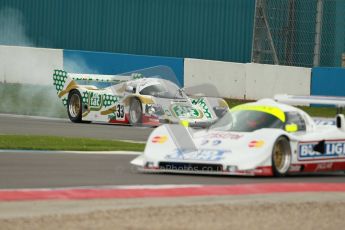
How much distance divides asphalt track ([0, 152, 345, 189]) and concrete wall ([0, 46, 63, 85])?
1744 centimetres

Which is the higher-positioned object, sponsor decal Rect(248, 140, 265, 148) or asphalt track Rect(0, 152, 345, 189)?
sponsor decal Rect(248, 140, 265, 148)

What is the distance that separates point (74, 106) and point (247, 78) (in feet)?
24.1

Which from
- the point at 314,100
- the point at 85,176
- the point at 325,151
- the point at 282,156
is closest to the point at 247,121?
the point at 282,156

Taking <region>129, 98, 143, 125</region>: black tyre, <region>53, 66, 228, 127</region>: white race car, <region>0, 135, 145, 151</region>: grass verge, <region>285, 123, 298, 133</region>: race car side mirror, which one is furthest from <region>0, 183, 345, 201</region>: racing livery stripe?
<region>129, 98, 143, 125</region>: black tyre

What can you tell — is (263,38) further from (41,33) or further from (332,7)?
(41,33)

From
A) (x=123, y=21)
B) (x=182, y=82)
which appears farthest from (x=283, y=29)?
(x=123, y=21)

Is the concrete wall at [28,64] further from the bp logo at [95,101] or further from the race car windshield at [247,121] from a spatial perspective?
the race car windshield at [247,121]

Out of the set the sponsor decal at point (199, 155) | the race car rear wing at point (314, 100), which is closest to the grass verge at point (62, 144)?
the race car rear wing at point (314, 100)

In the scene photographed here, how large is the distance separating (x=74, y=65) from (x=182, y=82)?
134 inches

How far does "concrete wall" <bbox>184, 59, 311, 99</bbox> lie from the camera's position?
3262 centimetres

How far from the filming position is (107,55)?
3406cm

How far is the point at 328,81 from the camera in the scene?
1265 inches

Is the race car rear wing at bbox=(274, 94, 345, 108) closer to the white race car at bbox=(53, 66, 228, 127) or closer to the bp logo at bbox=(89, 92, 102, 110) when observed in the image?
the white race car at bbox=(53, 66, 228, 127)

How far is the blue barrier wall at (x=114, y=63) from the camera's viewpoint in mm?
33812
